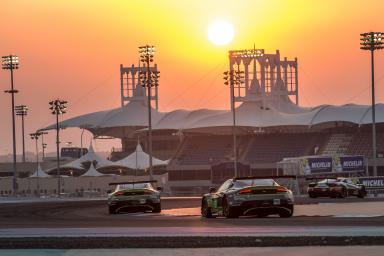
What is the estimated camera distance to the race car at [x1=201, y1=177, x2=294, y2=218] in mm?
28453

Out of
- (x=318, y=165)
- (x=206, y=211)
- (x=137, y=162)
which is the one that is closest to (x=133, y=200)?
(x=206, y=211)

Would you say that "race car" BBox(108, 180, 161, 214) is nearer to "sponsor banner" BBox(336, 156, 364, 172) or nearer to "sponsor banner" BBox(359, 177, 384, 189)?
"sponsor banner" BBox(359, 177, 384, 189)

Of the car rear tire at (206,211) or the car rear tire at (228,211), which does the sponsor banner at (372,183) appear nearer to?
the car rear tire at (206,211)

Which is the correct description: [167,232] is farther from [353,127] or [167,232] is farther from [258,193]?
[353,127]

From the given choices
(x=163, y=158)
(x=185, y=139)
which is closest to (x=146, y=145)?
(x=163, y=158)

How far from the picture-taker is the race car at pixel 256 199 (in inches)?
1120

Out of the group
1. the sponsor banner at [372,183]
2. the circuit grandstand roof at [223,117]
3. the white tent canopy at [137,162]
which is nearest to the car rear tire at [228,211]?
the sponsor banner at [372,183]

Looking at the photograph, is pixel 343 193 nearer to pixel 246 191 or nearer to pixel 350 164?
pixel 246 191

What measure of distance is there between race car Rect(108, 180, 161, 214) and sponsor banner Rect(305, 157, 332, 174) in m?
51.0

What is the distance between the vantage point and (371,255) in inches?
576

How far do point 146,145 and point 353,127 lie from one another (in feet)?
139

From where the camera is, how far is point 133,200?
35.5 m

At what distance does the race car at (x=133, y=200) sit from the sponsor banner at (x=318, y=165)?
5104 cm

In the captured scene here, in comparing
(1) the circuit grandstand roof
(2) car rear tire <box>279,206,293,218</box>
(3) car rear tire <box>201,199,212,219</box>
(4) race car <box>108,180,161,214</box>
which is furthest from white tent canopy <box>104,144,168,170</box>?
(2) car rear tire <box>279,206,293,218</box>
